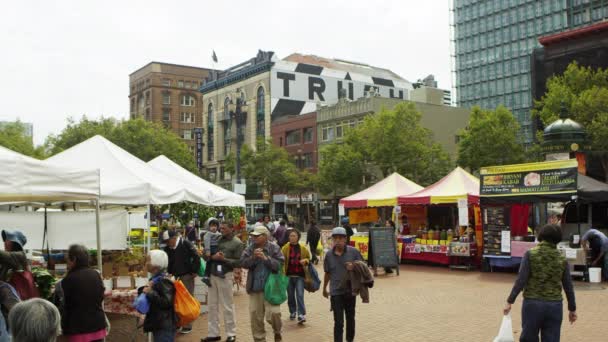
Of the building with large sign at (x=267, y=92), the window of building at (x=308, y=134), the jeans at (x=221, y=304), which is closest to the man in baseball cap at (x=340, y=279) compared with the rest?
the jeans at (x=221, y=304)

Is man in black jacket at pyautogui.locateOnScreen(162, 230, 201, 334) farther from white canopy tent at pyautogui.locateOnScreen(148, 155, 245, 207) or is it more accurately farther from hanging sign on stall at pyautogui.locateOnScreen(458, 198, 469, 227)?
hanging sign on stall at pyautogui.locateOnScreen(458, 198, 469, 227)

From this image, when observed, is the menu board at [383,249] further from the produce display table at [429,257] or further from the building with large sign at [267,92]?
the building with large sign at [267,92]

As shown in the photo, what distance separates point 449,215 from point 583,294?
39.8 ft

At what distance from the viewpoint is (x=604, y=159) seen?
33.0 m

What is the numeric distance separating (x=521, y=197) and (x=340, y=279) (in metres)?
10.7

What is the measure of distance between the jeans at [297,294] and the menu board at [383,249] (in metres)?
7.29

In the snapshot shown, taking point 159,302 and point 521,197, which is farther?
point 521,197

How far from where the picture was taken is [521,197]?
1686 cm

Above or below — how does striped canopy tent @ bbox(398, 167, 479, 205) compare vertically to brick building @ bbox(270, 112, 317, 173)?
below

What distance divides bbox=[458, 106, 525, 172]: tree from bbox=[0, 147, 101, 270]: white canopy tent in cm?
3813

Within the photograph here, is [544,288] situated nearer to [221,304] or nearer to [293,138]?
[221,304]

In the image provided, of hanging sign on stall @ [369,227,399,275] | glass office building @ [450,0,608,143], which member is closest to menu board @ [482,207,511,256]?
hanging sign on stall @ [369,227,399,275]

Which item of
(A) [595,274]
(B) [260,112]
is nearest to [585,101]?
(A) [595,274]

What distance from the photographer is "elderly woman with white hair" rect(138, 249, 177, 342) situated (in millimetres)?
5863
